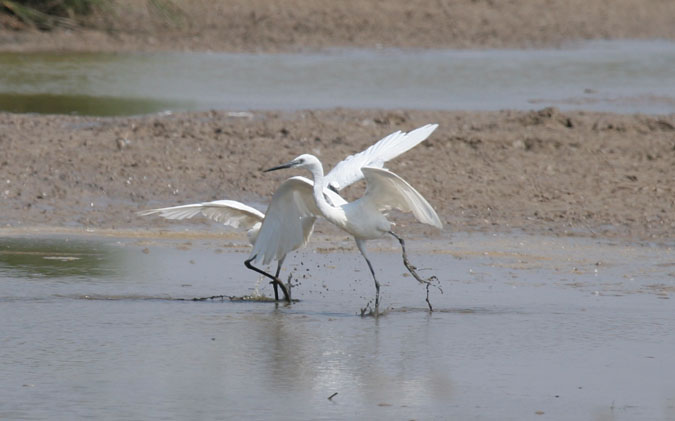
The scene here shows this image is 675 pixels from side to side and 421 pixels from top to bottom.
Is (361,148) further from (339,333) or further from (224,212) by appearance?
(339,333)

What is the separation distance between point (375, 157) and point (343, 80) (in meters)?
8.54

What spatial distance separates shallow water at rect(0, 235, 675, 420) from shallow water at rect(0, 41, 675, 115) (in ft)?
18.2

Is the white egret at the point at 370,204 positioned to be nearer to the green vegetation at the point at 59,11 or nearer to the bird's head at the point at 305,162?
the bird's head at the point at 305,162

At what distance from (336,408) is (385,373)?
2.25 ft

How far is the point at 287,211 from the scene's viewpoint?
8.21m

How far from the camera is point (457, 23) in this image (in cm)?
2111

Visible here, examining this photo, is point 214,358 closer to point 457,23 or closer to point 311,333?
point 311,333

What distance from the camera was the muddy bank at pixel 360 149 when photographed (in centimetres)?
1070

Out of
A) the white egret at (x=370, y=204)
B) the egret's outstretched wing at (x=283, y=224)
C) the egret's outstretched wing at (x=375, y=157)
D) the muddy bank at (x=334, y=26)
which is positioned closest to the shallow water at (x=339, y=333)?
the egret's outstretched wing at (x=283, y=224)

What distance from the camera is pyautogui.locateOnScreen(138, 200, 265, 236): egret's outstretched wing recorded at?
8.54 metres

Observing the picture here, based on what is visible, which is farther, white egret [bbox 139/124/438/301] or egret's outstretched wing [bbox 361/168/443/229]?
white egret [bbox 139/124/438/301]

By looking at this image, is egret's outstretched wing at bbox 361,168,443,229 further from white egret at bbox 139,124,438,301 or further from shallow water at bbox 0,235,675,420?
shallow water at bbox 0,235,675,420

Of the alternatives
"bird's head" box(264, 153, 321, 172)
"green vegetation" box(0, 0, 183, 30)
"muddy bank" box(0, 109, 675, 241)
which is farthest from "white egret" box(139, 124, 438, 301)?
"green vegetation" box(0, 0, 183, 30)

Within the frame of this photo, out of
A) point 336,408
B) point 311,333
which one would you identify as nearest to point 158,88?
point 311,333
